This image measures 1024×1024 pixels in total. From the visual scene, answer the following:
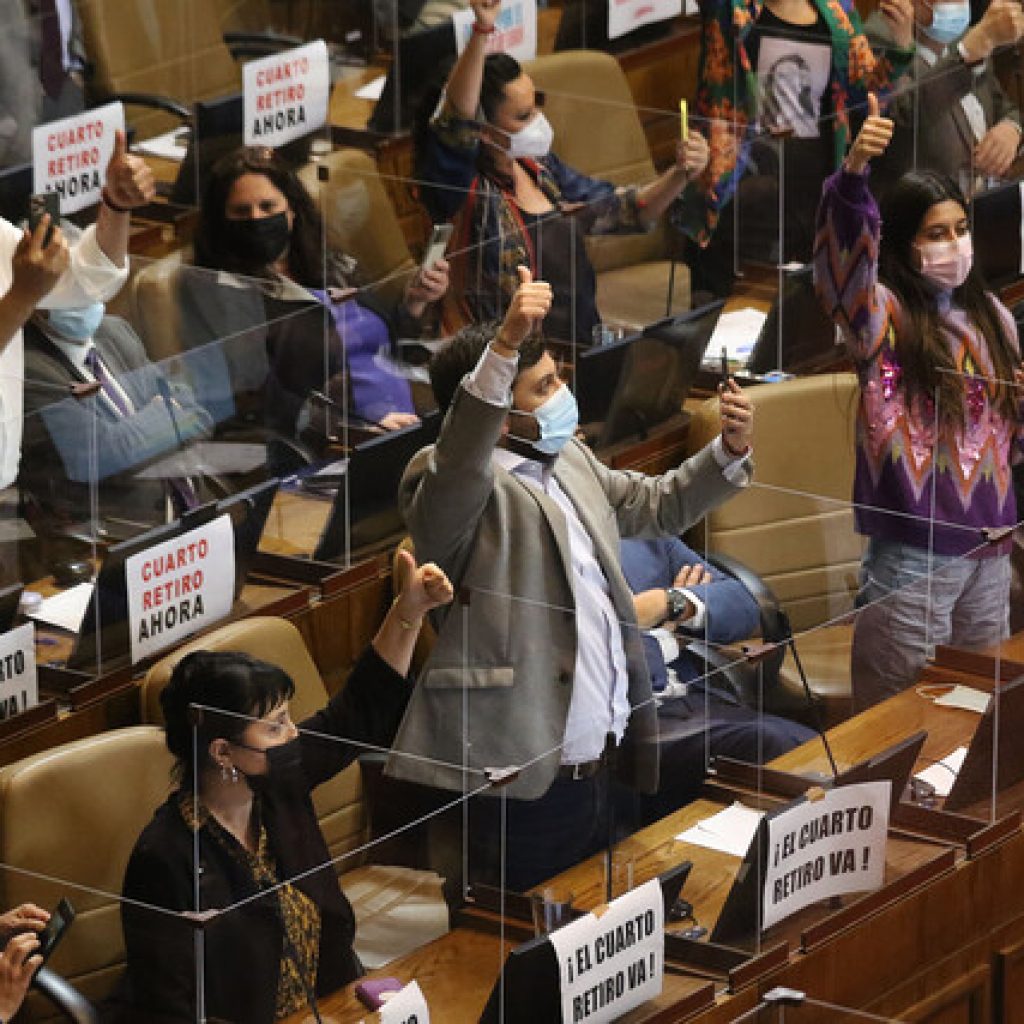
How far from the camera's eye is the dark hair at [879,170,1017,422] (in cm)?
559

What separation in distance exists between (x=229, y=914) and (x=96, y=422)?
1558 mm

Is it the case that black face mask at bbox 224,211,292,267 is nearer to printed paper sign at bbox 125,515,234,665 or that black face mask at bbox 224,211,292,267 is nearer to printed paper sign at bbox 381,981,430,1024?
printed paper sign at bbox 125,515,234,665

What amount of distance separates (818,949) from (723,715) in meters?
0.37

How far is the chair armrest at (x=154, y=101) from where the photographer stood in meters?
7.39

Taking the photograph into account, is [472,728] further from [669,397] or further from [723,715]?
[669,397]

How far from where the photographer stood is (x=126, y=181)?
5555 mm

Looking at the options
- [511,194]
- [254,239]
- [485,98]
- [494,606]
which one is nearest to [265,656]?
[494,606]

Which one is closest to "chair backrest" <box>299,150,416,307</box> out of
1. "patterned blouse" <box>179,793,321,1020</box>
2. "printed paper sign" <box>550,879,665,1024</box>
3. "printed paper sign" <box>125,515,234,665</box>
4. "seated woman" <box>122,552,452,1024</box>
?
"printed paper sign" <box>125,515,234,665</box>

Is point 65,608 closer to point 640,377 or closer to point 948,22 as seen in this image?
point 640,377

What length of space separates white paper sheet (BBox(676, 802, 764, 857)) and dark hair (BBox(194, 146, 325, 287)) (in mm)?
2032

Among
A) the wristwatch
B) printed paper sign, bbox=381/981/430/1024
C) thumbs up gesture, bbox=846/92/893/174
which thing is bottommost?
printed paper sign, bbox=381/981/430/1024

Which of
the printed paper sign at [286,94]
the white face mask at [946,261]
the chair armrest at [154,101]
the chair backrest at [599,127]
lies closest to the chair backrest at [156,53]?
the chair armrest at [154,101]

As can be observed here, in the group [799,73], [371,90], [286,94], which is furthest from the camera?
[371,90]

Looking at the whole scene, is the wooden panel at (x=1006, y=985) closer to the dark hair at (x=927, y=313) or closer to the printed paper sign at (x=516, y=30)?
the dark hair at (x=927, y=313)
